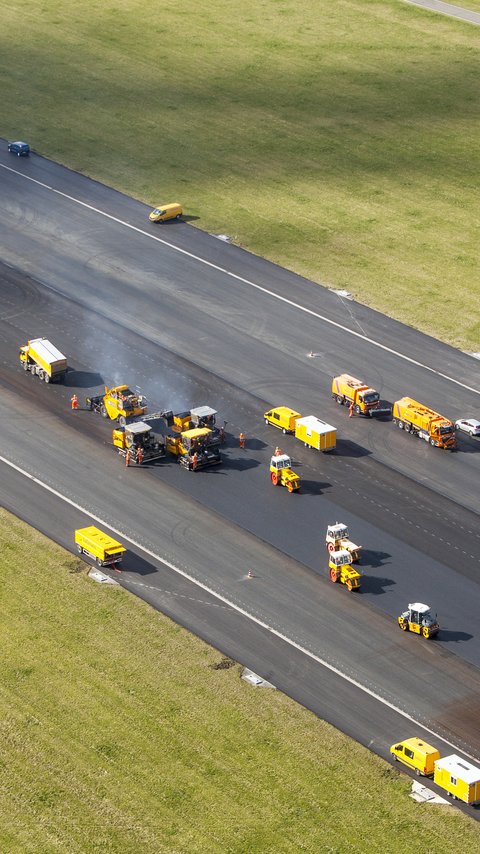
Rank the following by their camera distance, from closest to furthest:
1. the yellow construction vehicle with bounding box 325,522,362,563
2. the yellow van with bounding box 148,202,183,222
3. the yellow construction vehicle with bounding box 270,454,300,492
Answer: the yellow construction vehicle with bounding box 325,522,362,563 < the yellow construction vehicle with bounding box 270,454,300,492 < the yellow van with bounding box 148,202,183,222

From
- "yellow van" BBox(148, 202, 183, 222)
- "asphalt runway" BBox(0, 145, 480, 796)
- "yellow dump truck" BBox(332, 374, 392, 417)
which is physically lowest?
"asphalt runway" BBox(0, 145, 480, 796)

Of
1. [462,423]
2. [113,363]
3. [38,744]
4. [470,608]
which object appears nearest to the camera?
[38,744]

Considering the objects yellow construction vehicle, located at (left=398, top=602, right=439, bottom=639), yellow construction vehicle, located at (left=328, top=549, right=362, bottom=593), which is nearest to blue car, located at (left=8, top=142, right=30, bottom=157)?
yellow construction vehicle, located at (left=328, top=549, right=362, bottom=593)

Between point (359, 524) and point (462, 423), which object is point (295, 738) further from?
point (462, 423)

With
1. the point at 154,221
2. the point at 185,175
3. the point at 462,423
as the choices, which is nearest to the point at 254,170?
the point at 185,175

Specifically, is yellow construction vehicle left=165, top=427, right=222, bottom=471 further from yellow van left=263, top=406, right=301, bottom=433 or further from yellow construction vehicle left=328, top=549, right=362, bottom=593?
yellow construction vehicle left=328, top=549, right=362, bottom=593

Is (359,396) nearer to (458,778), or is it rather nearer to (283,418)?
(283,418)

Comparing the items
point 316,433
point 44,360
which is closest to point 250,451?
point 316,433

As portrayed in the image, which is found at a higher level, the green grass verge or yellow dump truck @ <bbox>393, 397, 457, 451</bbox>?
yellow dump truck @ <bbox>393, 397, 457, 451</bbox>

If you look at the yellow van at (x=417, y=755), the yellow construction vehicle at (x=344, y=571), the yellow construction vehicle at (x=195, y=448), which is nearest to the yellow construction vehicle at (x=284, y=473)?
the yellow construction vehicle at (x=195, y=448)
